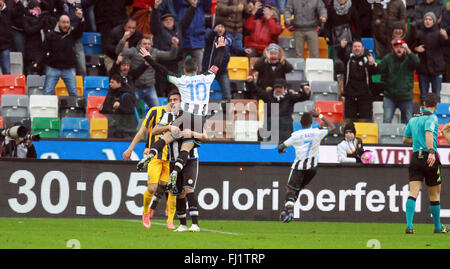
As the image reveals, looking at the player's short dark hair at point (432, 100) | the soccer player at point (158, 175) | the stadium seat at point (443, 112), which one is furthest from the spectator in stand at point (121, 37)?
the player's short dark hair at point (432, 100)

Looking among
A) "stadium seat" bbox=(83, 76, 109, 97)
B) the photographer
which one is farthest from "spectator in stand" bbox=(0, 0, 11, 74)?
the photographer

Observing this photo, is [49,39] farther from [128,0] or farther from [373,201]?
[373,201]

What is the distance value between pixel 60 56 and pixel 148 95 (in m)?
2.22

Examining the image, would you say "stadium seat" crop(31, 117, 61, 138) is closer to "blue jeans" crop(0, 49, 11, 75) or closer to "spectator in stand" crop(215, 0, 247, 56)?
"blue jeans" crop(0, 49, 11, 75)

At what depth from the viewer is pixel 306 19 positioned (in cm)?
2378

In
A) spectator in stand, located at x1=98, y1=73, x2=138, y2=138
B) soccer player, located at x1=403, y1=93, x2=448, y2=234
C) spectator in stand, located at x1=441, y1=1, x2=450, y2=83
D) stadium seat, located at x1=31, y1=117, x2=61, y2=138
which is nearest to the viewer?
soccer player, located at x1=403, y1=93, x2=448, y2=234

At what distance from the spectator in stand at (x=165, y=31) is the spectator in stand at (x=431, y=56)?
5.84m

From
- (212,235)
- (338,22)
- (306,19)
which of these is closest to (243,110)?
(306,19)

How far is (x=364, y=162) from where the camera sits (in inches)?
803

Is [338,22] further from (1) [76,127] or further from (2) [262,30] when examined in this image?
(1) [76,127]

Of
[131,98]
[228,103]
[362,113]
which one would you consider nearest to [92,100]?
[131,98]

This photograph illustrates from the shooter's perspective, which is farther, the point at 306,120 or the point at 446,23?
the point at 446,23

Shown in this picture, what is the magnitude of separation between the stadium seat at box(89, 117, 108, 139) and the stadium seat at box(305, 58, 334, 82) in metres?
5.75

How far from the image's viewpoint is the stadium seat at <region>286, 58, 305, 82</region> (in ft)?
77.8
